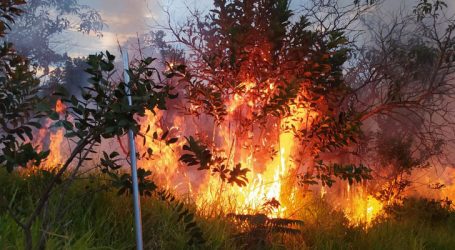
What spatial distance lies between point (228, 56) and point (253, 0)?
0.85 meters

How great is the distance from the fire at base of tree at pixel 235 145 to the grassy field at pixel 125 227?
0.05ft

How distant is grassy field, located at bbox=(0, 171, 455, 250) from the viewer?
3188 mm

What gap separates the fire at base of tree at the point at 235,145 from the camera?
303cm

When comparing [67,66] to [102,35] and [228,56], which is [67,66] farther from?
[228,56]

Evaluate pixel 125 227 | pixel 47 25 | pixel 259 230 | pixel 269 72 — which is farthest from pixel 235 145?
pixel 47 25

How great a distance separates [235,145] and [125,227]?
8.57ft

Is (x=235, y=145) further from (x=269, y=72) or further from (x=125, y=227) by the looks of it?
(x=125, y=227)

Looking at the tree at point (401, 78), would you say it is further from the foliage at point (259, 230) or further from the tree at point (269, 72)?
the foliage at point (259, 230)

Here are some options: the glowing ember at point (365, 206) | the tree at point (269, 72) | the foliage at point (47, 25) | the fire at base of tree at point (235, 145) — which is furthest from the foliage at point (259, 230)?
the foliage at point (47, 25)

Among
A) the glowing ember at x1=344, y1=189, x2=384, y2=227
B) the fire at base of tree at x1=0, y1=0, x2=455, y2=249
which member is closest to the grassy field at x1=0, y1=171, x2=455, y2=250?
the fire at base of tree at x1=0, y1=0, x2=455, y2=249

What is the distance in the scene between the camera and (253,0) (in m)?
6.04

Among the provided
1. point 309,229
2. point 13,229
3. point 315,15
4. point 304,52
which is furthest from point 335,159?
point 13,229

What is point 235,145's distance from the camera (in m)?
6.21

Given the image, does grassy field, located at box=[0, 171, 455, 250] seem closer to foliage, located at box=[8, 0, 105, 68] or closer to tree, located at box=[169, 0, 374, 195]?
tree, located at box=[169, 0, 374, 195]
